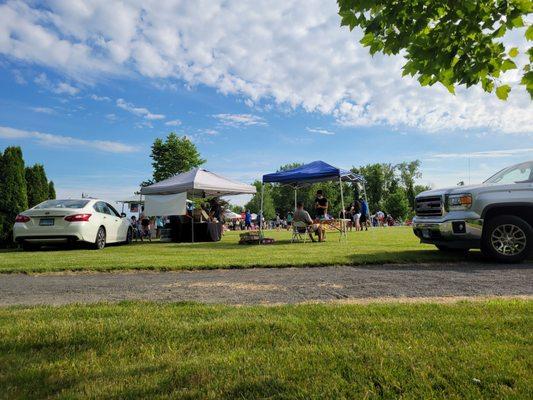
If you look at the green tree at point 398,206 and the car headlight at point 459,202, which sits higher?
the green tree at point 398,206

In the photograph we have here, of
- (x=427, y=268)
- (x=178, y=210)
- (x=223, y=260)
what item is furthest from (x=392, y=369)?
(x=178, y=210)

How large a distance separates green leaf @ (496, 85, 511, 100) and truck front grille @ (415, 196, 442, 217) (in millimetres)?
5451

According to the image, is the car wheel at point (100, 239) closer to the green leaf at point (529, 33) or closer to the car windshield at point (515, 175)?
the car windshield at point (515, 175)

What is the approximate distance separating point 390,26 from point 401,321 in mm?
2350

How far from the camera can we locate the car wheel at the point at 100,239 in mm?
12396

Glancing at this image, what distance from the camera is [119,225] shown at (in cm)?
1421

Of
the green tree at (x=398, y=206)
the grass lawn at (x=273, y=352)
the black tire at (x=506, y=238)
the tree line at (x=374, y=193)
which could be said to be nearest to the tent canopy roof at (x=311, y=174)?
the black tire at (x=506, y=238)

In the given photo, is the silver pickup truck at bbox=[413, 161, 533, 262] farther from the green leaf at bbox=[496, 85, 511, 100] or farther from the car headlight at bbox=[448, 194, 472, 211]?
the green leaf at bbox=[496, 85, 511, 100]

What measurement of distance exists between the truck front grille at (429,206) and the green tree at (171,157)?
40.8m

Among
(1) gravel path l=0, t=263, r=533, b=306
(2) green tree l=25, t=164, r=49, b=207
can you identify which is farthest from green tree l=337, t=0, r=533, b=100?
(2) green tree l=25, t=164, r=49, b=207

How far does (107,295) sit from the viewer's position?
5344mm

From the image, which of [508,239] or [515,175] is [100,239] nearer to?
[508,239]

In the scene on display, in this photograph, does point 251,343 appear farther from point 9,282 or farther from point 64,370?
point 9,282

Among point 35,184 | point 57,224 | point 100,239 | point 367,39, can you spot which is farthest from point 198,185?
point 367,39
